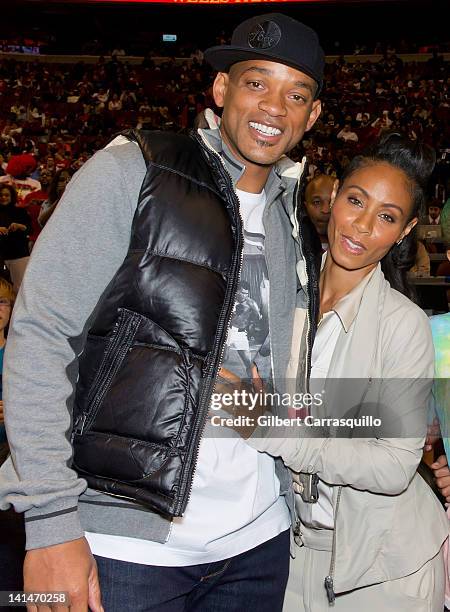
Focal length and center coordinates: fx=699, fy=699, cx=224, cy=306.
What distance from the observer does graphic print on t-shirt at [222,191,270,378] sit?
5.54 ft

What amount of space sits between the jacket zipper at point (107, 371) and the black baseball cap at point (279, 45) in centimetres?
80

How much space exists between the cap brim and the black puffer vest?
0.45 m

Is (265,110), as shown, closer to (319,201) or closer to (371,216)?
(371,216)

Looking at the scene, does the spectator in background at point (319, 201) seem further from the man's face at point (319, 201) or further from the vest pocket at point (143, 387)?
the vest pocket at point (143, 387)

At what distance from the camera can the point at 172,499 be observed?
1.40m

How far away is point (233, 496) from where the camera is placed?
159 cm

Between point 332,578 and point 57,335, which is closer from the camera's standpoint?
point 57,335

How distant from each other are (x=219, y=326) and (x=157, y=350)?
0.15 m

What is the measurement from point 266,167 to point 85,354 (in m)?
0.72

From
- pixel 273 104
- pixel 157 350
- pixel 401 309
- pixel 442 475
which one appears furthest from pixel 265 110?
pixel 442 475

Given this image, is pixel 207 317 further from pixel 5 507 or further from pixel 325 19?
pixel 325 19

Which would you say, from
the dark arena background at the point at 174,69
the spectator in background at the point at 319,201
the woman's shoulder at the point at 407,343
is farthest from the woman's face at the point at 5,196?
the dark arena background at the point at 174,69

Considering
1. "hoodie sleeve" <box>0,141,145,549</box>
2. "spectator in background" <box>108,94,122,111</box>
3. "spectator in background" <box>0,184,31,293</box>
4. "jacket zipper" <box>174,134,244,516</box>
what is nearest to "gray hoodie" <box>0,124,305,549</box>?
"hoodie sleeve" <box>0,141,145,549</box>

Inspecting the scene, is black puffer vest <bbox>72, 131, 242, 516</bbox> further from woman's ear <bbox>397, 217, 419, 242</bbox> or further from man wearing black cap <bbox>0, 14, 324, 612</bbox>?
woman's ear <bbox>397, 217, 419, 242</bbox>
